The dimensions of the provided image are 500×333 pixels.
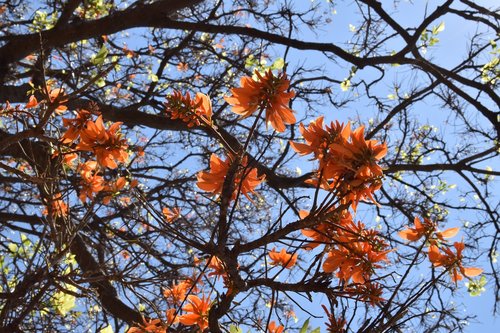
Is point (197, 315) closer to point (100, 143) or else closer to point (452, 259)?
point (100, 143)

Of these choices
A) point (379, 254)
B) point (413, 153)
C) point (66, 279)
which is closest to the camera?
point (379, 254)

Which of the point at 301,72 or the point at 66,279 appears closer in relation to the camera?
the point at 66,279

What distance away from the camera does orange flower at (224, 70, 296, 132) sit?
1.30 m

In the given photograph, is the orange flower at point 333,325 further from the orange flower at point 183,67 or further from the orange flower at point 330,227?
the orange flower at point 183,67

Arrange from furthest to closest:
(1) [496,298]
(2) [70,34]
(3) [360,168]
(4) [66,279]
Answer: (1) [496,298], (2) [70,34], (4) [66,279], (3) [360,168]

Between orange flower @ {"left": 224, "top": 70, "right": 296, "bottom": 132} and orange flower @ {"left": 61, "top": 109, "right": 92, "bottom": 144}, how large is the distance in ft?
2.73

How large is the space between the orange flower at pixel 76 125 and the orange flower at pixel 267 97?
2.73 feet

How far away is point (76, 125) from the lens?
191cm

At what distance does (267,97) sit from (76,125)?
0.98m

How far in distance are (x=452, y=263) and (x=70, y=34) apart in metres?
3.69

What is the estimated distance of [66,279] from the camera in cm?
196

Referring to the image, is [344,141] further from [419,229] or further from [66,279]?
[66,279]

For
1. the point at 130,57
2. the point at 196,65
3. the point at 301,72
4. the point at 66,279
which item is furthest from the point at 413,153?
the point at 66,279

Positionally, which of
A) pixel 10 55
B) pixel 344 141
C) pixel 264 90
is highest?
pixel 10 55
